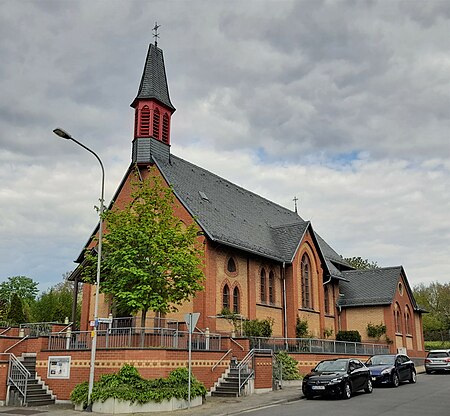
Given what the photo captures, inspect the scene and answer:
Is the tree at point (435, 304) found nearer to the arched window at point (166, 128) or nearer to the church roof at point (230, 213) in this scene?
the church roof at point (230, 213)

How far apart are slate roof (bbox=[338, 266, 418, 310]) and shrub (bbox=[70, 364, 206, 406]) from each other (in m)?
25.4

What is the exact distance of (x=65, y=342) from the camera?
70.8ft

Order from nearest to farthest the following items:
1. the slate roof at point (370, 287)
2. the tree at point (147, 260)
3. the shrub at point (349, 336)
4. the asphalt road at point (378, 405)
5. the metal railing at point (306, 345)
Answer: the asphalt road at point (378, 405)
the tree at point (147, 260)
the metal railing at point (306, 345)
the shrub at point (349, 336)
the slate roof at point (370, 287)

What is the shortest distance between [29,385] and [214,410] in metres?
7.97

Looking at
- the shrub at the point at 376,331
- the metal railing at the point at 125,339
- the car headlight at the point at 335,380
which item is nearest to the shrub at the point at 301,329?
the shrub at the point at 376,331

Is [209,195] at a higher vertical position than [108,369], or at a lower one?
higher

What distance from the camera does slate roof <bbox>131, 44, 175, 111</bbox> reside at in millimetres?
33344

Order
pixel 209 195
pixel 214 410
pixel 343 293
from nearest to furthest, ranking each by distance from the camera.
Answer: pixel 214 410 → pixel 209 195 → pixel 343 293

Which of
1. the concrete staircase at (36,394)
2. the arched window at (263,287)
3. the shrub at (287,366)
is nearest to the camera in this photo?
the concrete staircase at (36,394)

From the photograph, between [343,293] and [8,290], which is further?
[8,290]

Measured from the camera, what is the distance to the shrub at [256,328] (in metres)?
27.9

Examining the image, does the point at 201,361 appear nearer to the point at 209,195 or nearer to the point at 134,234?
the point at 134,234

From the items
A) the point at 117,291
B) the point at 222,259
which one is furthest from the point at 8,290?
the point at 117,291

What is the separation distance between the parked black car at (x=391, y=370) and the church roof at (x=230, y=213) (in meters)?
9.35
